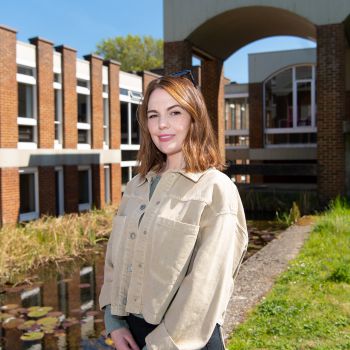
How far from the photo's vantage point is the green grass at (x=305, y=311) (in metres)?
3.71

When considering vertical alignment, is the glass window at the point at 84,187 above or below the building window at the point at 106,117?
below

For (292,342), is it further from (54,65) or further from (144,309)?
(54,65)

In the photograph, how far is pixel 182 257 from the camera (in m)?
1.72

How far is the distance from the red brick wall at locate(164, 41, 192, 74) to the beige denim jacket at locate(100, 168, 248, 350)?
40.7 feet

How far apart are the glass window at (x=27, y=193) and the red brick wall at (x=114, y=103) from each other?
201 inches

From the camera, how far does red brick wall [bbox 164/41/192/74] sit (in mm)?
13828

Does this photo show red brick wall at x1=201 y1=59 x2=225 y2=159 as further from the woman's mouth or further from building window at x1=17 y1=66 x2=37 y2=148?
the woman's mouth

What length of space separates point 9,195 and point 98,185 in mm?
5128

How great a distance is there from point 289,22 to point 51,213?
32.7ft

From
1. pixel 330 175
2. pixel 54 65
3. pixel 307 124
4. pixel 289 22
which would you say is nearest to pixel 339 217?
pixel 330 175

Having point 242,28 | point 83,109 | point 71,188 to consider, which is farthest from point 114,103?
point 242,28

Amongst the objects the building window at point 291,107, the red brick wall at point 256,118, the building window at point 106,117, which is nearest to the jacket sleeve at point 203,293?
the building window at point 106,117

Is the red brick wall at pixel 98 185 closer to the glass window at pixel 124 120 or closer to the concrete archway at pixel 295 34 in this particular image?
the glass window at pixel 124 120

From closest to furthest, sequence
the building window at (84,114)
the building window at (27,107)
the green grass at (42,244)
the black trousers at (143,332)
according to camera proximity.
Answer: the black trousers at (143,332), the green grass at (42,244), the building window at (27,107), the building window at (84,114)
